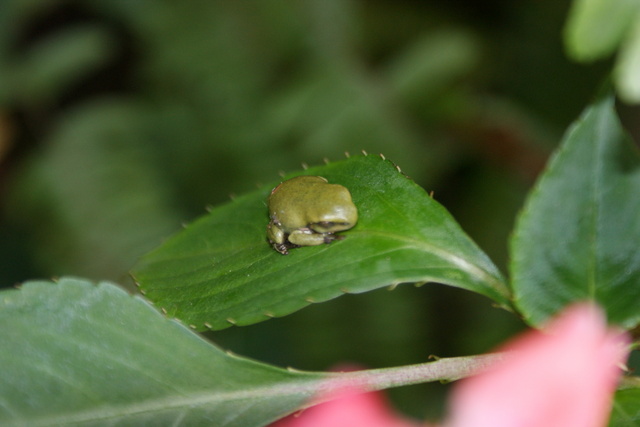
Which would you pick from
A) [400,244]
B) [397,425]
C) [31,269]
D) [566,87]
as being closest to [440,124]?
[566,87]

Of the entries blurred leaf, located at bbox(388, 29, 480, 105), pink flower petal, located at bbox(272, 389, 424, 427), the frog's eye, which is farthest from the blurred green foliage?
pink flower petal, located at bbox(272, 389, 424, 427)

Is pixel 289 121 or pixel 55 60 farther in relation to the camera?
pixel 55 60

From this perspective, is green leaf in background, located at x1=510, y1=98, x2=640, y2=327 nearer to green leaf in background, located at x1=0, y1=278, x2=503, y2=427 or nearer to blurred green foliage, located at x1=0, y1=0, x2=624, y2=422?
green leaf in background, located at x1=0, y1=278, x2=503, y2=427

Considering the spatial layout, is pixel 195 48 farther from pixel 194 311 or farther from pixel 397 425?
pixel 397 425

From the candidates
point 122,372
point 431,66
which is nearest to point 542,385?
point 122,372

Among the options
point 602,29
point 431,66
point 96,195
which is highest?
point 431,66

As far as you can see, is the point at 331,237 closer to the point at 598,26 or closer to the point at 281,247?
the point at 281,247

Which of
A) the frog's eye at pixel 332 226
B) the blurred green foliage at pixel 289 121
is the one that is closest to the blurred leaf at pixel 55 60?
the blurred green foliage at pixel 289 121
